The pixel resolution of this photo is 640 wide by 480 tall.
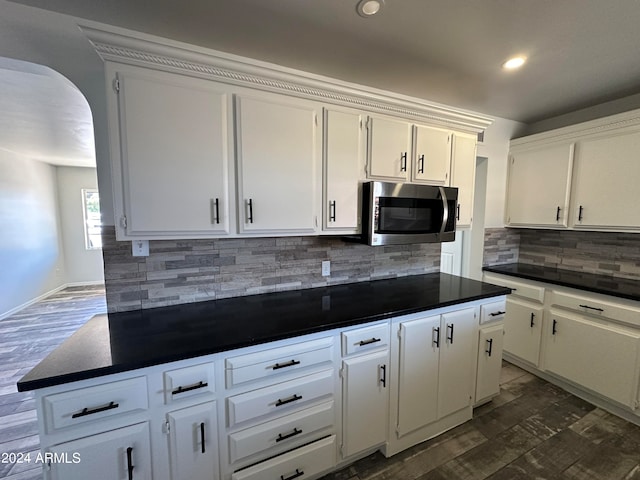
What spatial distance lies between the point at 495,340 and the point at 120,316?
2.63 metres

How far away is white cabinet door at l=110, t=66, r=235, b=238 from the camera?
136 cm

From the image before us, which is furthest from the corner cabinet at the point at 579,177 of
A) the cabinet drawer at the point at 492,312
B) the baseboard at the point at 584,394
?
the baseboard at the point at 584,394

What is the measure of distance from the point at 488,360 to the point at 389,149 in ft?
5.93

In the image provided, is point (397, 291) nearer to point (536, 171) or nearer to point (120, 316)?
point (120, 316)

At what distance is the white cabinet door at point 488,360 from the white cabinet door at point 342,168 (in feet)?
4.37

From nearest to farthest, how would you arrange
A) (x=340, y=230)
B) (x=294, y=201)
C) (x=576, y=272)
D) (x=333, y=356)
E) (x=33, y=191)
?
(x=333, y=356) → (x=294, y=201) → (x=340, y=230) → (x=576, y=272) → (x=33, y=191)

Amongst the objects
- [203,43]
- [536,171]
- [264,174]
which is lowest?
[264,174]

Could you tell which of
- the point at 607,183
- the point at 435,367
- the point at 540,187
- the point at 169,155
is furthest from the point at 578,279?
the point at 169,155

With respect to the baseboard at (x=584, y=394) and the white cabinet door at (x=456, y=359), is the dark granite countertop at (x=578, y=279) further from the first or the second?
the white cabinet door at (x=456, y=359)

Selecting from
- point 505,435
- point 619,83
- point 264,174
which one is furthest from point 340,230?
point 619,83

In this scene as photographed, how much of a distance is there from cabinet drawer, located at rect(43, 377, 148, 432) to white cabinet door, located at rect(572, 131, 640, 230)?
359 centimetres

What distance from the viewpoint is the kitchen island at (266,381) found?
3.55 ft

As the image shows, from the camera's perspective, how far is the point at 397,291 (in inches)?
83.0

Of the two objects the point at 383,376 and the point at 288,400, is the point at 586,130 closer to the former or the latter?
the point at 383,376
